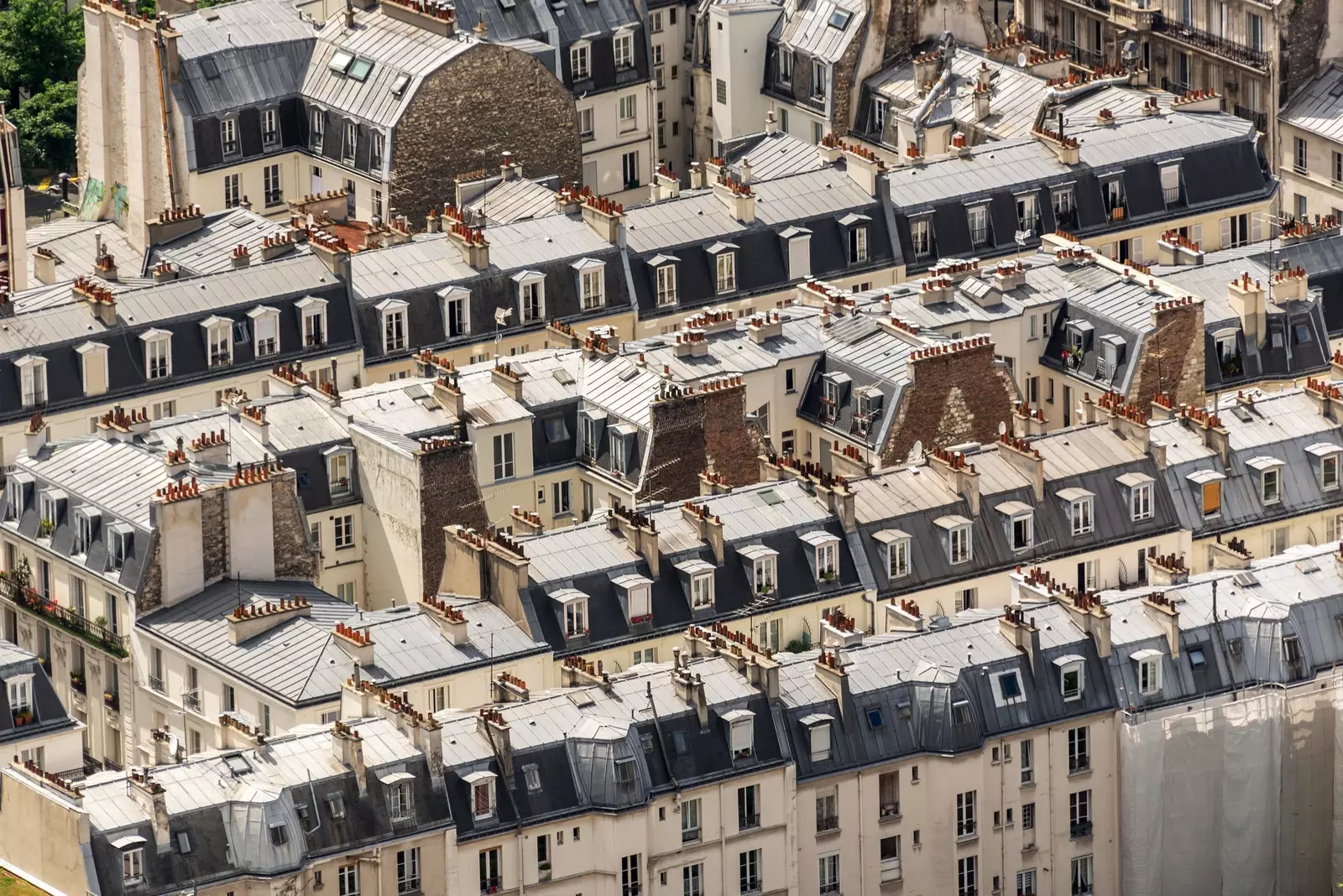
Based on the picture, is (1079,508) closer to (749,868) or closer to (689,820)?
(749,868)

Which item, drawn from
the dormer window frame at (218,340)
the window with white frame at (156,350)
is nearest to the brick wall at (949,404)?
the dormer window frame at (218,340)

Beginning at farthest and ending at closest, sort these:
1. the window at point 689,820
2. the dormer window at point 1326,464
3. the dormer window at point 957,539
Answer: the dormer window at point 1326,464 < the dormer window at point 957,539 < the window at point 689,820

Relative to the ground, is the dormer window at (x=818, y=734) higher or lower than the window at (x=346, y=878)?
higher

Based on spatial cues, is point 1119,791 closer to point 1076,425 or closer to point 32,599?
point 1076,425

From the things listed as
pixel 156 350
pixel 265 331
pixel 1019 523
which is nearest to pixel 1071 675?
pixel 1019 523

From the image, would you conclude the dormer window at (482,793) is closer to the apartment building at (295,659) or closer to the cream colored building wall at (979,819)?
the apartment building at (295,659)
